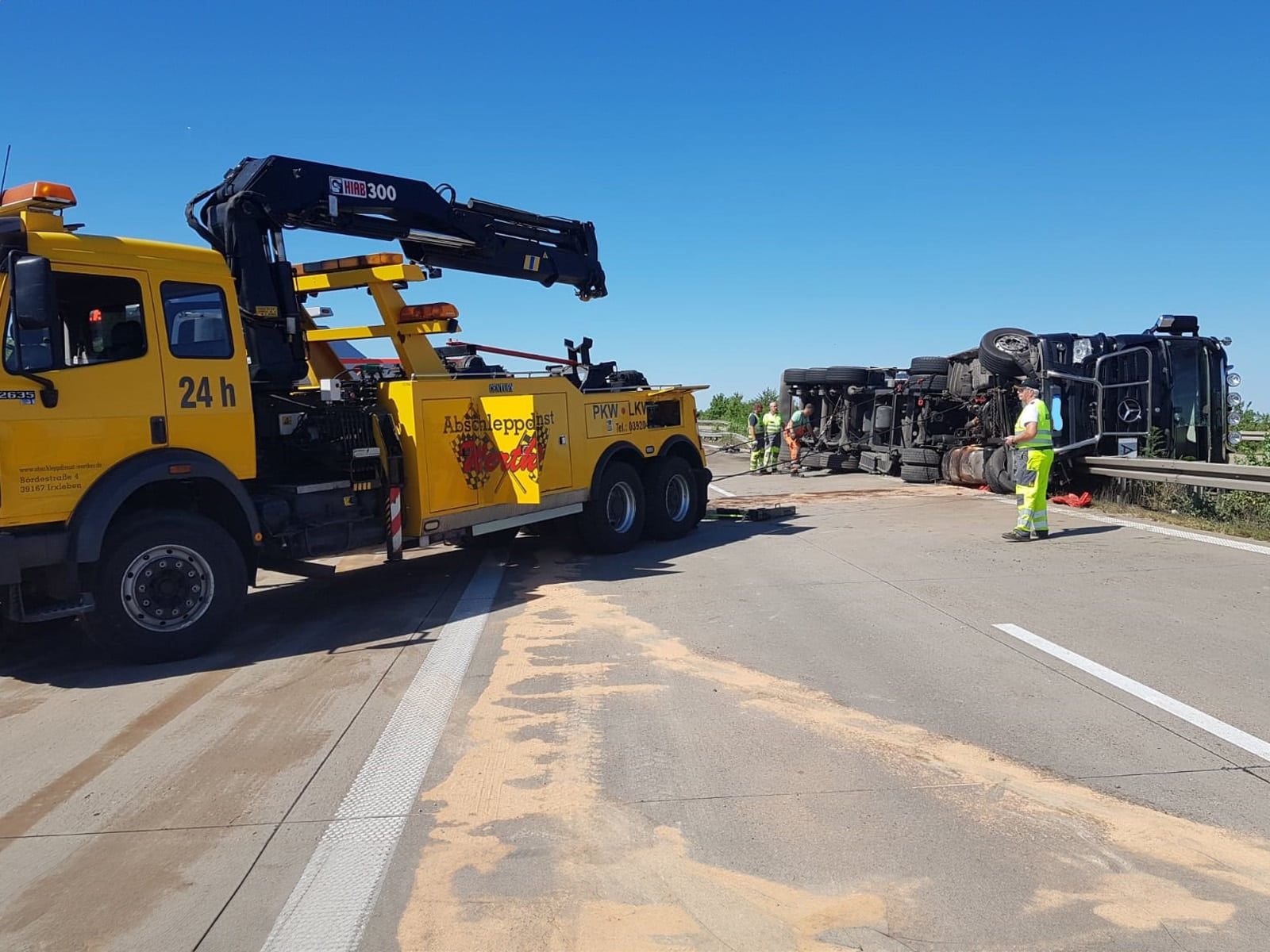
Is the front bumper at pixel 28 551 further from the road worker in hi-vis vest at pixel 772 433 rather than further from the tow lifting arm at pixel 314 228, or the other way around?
the road worker in hi-vis vest at pixel 772 433

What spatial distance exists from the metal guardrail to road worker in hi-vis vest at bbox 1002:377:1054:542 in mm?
2311

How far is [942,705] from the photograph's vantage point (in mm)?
5242

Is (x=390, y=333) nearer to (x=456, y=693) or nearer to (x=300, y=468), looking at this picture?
(x=300, y=468)

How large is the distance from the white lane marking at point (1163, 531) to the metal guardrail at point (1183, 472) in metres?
0.75

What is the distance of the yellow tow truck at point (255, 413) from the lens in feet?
20.5

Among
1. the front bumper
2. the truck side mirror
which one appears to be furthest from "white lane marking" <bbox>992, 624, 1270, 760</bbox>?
the truck side mirror

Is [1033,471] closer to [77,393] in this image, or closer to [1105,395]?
[1105,395]

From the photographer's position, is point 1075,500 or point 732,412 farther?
point 732,412

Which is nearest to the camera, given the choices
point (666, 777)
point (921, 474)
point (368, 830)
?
point (368, 830)

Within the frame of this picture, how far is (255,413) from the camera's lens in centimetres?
778

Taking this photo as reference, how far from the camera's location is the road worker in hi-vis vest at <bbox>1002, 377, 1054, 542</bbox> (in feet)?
35.4

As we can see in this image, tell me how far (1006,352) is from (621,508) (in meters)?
7.05

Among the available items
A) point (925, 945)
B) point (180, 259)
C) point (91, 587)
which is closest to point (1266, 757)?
point (925, 945)

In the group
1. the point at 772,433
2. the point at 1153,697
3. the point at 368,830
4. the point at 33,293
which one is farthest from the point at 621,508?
the point at 772,433
